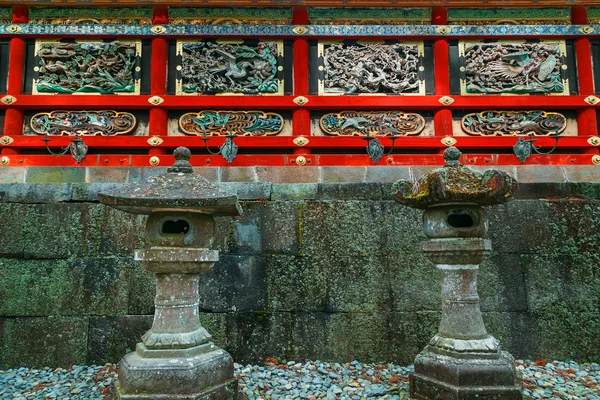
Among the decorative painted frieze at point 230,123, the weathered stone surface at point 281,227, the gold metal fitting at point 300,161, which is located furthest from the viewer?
the decorative painted frieze at point 230,123

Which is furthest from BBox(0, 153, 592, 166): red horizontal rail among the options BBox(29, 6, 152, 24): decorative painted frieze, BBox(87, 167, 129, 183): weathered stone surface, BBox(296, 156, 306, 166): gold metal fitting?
BBox(29, 6, 152, 24): decorative painted frieze

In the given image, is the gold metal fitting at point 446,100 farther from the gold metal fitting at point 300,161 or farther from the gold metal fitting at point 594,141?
the gold metal fitting at point 300,161

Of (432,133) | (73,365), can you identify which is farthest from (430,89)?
(73,365)

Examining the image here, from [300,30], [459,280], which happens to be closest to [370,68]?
[300,30]

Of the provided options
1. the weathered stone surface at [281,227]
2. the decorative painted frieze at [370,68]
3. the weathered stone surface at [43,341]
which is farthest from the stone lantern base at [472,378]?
the decorative painted frieze at [370,68]

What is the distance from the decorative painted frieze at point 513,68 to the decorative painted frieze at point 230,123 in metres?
3.81

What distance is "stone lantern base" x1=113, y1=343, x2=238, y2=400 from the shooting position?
9.62ft

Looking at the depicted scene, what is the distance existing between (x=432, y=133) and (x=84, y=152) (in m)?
6.21

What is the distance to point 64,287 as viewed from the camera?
4328mm

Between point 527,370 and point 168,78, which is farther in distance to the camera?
point 168,78

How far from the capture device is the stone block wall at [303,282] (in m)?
4.23

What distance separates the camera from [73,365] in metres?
4.18

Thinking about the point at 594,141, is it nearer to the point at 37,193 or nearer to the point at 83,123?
the point at 37,193

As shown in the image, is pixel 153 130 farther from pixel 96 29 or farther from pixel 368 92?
pixel 368 92
